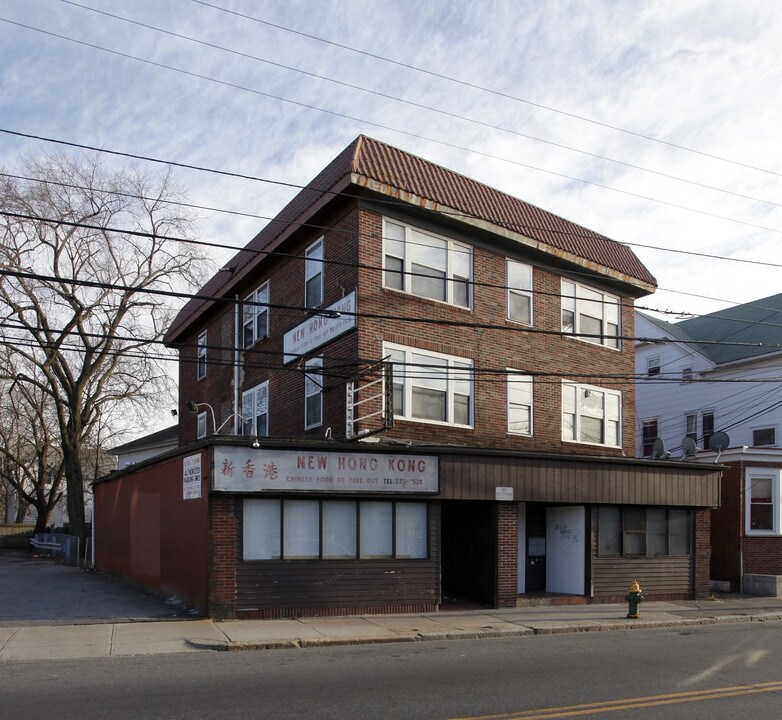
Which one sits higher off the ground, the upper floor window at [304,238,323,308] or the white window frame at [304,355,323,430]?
the upper floor window at [304,238,323,308]

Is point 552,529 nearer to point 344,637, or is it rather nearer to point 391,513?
point 391,513

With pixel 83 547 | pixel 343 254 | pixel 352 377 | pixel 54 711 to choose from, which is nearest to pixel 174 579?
pixel 352 377

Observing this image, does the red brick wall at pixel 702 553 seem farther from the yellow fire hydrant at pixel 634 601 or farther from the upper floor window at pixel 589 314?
the upper floor window at pixel 589 314

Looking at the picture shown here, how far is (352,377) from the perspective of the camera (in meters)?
19.2

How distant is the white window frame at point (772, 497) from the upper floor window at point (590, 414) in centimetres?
433

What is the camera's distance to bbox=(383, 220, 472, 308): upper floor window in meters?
20.2

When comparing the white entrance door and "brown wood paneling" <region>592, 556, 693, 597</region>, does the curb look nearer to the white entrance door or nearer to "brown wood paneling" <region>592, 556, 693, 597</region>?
"brown wood paneling" <region>592, 556, 693, 597</region>

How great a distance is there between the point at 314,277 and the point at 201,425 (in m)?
10.1

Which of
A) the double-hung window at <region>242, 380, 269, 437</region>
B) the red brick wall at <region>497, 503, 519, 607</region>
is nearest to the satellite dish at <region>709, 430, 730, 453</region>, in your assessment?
the red brick wall at <region>497, 503, 519, 607</region>

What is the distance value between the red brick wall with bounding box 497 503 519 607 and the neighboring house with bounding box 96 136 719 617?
0.13ft

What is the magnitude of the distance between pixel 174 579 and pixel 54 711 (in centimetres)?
1069

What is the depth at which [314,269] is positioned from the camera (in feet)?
71.3

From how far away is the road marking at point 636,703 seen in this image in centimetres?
878

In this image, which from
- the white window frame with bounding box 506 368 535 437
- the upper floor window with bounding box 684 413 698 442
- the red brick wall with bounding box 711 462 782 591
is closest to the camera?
the white window frame with bounding box 506 368 535 437
